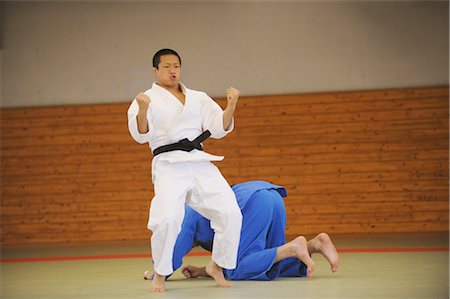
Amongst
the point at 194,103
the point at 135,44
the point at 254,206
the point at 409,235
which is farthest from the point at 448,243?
the point at 135,44

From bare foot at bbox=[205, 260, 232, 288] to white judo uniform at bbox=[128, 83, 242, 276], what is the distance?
0.16ft

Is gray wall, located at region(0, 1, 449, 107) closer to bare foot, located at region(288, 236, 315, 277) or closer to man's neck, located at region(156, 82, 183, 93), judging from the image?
man's neck, located at region(156, 82, 183, 93)

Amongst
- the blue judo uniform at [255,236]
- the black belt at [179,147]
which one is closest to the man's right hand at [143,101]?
the black belt at [179,147]

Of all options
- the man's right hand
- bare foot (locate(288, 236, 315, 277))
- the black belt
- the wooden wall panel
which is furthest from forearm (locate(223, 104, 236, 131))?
the wooden wall panel

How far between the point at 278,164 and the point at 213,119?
502cm

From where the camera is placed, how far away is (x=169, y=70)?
4570 mm

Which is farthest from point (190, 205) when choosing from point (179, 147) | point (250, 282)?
point (250, 282)

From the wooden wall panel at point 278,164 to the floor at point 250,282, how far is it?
5.00 feet

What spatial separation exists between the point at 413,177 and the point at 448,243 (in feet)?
6.78

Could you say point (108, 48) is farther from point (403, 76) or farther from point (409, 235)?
point (409, 235)

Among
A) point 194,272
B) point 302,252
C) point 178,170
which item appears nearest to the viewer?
point 178,170

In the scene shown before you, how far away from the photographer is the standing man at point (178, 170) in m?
4.30

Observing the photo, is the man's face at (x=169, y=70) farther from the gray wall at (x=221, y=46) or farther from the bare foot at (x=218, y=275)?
the gray wall at (x=221, y=46)

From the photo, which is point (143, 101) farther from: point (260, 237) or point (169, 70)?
point (260, 237)
